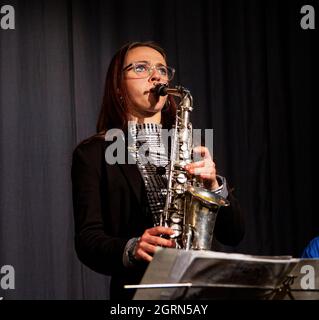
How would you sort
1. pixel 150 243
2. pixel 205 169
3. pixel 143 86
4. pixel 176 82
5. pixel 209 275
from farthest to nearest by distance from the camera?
pixel 176 82 → pixel 143 86 → pixel 205 169 → pixel 150 243 → pixel 209 275

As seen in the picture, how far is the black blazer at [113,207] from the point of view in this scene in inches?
77.0

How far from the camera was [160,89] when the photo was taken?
206 centimetres

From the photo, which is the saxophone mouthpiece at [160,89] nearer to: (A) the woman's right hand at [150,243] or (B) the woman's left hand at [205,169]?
(B) the woman's left hand at [205,169]

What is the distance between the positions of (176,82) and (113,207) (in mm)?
1438

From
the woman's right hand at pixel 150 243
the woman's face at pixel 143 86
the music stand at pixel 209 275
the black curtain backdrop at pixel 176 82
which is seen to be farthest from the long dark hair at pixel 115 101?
the black curtain backdrop at pixel 176 82

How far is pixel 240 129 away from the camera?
11.2 ft

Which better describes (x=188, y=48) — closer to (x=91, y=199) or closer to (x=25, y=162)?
(x=25, y=162)

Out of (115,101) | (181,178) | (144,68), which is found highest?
(144,68)

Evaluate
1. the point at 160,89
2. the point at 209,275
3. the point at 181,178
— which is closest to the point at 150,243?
the point at 209,275

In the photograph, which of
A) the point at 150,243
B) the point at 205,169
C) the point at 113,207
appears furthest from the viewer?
the point at 113,207

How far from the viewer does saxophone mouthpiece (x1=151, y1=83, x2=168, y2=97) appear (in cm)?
206

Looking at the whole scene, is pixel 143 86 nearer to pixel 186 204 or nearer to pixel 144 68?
pixel 144 68
